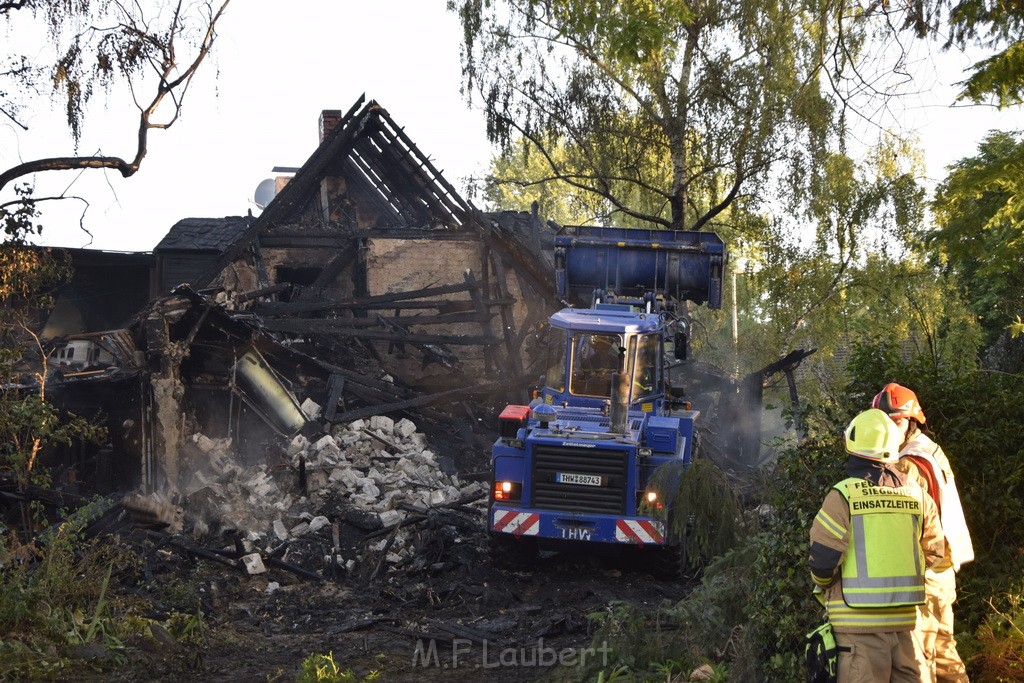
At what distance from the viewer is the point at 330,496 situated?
1346cm

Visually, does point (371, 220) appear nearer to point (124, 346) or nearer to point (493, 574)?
point (124, 346)

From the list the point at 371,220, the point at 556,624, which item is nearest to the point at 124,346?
the point at 556,624

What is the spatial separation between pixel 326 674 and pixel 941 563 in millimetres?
4273

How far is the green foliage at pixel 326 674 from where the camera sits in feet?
23.5

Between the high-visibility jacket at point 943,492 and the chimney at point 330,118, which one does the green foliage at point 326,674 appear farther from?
the chimney at point 330,118

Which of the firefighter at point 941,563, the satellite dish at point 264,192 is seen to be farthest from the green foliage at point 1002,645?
the satellite dish at point 264,192

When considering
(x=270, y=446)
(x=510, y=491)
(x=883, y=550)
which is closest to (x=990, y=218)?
(x=510, y=491)

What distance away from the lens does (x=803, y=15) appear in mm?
19375

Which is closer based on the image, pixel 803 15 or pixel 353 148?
pixel 803 15

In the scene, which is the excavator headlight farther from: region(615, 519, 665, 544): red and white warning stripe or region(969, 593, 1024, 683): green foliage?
region(969, 593, 1024, 683): green foliage

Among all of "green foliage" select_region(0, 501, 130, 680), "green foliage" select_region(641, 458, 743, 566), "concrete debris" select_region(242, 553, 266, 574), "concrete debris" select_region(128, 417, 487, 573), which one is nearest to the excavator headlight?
"concrete debris" select_region(128, 417, 487, 573)

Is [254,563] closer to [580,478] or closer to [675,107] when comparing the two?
[580,478]

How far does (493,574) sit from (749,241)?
13964 mm

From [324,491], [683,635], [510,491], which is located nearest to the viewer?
[683,635]
